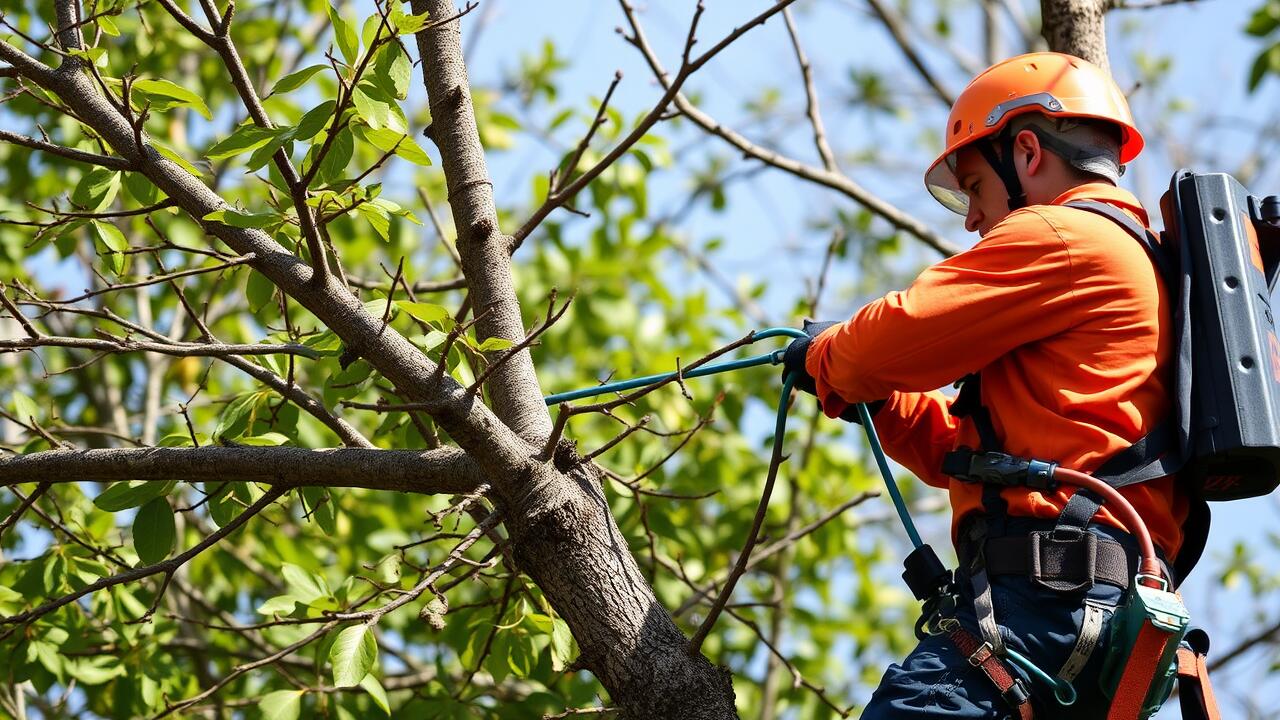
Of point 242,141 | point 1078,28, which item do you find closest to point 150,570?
point 242,141

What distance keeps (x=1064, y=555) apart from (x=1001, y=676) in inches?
8.8

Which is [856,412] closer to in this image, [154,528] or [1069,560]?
[1069,560]

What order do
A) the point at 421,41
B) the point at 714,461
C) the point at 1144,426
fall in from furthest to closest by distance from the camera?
the point at 714,461 → the point at 421,41 → the point at 1144,426

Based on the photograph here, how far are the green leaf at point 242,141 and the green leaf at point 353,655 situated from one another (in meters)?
0.85

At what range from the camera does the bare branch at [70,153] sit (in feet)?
7.45

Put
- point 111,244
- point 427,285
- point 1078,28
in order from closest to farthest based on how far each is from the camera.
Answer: point 111,244
point 1078,28
point 427,285

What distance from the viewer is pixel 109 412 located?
5543 mm

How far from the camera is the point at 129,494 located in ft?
8.16

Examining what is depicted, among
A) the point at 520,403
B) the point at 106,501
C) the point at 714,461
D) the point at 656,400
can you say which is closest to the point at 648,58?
the point at 520,403

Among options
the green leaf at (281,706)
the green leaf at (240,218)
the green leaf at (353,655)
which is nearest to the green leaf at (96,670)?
the green leaf at (281,706)

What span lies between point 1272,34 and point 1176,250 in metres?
3.07

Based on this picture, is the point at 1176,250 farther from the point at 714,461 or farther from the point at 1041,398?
the point at 714,461

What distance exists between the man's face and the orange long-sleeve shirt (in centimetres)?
33

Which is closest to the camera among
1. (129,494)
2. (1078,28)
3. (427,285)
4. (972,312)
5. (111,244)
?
(972,312)
